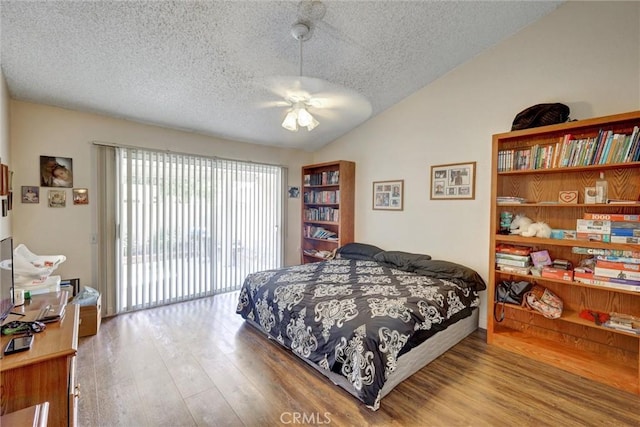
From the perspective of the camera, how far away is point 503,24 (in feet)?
8.59

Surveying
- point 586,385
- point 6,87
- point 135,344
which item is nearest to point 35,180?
point 6,87

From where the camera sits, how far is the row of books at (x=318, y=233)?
452cm

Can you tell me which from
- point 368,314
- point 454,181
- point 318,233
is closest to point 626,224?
point 454,181

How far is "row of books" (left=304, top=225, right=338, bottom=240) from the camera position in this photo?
452cm

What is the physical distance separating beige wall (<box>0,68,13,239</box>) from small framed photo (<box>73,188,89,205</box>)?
0.51m

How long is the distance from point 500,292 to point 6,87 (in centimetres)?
496

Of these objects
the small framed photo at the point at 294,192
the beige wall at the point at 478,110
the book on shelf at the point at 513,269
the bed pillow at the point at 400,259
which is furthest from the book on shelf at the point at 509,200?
the small framed photo at the point at 294,192

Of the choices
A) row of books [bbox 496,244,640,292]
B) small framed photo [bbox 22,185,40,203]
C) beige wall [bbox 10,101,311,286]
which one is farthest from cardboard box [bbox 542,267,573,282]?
small framed photo [bbox 22,185,40,203]

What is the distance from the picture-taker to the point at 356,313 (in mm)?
2010

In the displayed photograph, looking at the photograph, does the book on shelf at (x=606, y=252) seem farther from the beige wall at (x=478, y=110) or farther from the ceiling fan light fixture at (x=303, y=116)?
the ceiling fan light fixture at (x=303, y=116)

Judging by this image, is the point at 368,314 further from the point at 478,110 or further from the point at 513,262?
the point at 478,110

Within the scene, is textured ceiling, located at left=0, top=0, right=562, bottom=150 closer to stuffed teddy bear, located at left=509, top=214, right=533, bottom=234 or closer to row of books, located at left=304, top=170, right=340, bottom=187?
row of books, located at left=304, top=170, right=340, bottom=187

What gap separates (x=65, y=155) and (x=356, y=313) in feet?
11.2

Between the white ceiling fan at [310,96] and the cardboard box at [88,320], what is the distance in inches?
104
